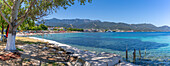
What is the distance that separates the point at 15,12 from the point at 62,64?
750 cm

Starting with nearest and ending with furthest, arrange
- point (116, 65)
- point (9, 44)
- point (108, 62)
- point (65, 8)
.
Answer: point (108, 62) → point (116, 65) → point (9, 44) → point (65, 8)

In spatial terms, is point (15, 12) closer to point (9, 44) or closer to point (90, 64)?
point (9, 44)

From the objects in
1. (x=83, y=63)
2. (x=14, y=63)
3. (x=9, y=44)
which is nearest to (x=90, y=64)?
(x=83, y=63)

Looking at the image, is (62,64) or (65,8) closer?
(62,64)

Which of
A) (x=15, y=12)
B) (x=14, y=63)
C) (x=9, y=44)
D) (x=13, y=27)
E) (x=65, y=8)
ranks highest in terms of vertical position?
(x=65, y=8)

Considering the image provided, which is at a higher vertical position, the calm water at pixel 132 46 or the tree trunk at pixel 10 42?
the tree trunk at pixel 10 42

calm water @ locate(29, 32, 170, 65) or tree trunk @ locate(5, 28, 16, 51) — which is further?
calm water @ locate(29, 32, 170, 65)

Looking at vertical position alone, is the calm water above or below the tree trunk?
below

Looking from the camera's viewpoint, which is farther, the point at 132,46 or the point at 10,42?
the point at 132,46

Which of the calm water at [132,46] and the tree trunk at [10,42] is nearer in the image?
the tree trunk at [10,42]

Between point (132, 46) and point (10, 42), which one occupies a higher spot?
point (10, 42)

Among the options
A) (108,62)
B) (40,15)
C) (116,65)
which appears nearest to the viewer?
(108,62)

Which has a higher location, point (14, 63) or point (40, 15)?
point (40, 15)

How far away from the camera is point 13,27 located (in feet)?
36.3
